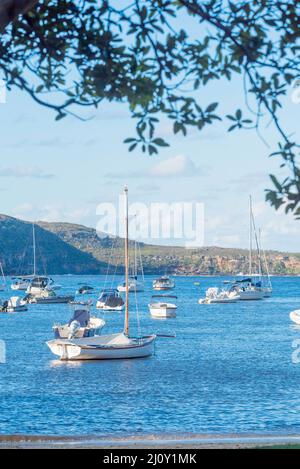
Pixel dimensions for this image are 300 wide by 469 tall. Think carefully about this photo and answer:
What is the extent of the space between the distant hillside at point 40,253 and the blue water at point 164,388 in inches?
3123

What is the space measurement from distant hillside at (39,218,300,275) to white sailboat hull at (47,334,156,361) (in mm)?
113636

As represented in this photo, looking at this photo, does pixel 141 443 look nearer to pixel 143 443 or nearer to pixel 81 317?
pixel 143 443

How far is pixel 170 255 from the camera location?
183 metres

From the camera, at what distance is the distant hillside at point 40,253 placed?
14675 cm

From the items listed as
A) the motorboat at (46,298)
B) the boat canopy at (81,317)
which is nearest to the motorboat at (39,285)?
the motorboat at (46,298)

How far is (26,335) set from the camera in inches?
2309

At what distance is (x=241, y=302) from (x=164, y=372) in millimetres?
59464

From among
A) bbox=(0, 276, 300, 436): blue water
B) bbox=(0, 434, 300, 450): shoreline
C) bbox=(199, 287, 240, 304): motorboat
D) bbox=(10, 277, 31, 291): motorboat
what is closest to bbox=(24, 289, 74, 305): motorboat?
bbox=(199, 287, 240, 304): motorboat

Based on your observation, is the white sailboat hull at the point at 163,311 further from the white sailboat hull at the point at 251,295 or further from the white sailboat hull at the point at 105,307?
A: the white sailboat hull at the point at 251,295

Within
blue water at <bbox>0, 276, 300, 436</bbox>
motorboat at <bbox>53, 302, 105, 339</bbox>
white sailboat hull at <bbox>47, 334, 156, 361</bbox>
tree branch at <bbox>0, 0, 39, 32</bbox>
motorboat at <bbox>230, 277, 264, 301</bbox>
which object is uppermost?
tree branch at <bbox>0, 0, 39, 32</bbox>

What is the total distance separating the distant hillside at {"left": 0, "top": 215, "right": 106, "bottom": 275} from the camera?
147m

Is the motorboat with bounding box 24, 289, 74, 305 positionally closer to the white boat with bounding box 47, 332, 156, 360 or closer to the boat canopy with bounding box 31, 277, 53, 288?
the boat canopy with bounding box 31, 277, 53, 288

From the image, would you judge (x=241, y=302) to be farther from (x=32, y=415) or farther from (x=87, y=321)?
(x=32, y=415)
